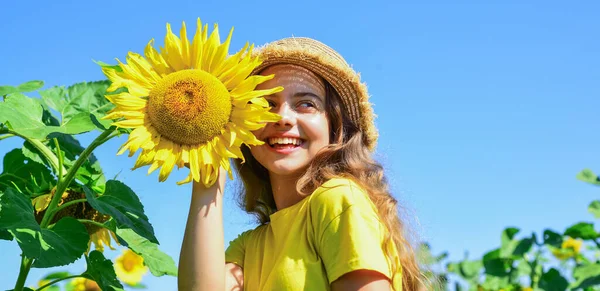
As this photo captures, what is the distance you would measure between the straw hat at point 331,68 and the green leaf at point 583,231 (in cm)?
158

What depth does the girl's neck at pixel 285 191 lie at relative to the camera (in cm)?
235

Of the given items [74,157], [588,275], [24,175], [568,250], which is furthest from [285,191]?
[568,250]

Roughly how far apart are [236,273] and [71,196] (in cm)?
56

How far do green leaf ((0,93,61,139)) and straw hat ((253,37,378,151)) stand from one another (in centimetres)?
65

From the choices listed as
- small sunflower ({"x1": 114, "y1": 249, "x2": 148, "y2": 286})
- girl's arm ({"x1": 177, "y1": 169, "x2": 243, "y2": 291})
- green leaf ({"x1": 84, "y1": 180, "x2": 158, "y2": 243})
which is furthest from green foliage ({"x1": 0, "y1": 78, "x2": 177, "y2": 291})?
small sunflower ({"x1": 114, "y1": 249, "x2": 148, "y2": 286})

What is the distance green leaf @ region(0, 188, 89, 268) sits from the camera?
2.00 m

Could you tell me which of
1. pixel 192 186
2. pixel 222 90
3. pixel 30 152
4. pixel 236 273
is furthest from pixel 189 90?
pixel 30 152

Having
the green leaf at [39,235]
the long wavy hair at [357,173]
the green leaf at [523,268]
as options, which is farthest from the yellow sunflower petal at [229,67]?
the green leaf at [523,268]

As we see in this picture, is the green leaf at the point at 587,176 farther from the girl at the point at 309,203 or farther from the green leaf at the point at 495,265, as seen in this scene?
the girl at the point at 309,203

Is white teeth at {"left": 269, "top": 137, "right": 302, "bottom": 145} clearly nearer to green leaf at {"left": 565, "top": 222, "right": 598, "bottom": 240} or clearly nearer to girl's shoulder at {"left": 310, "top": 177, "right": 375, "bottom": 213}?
girl's shoulder at {"left": 310, "top": 177, "right": 375, "bottom": 213}

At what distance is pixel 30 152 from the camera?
259 centimetres

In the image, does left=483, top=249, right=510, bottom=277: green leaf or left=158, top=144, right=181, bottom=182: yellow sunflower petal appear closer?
left=158, top=144, right=181, bottom=182: yellow sunflower petal

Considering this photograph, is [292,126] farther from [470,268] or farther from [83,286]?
[470,268]

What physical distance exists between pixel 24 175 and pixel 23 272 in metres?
0.40
